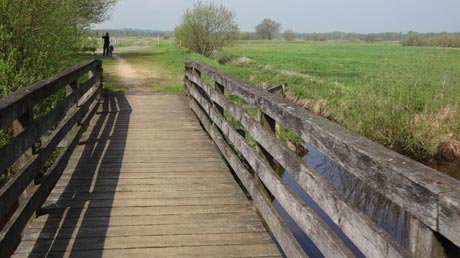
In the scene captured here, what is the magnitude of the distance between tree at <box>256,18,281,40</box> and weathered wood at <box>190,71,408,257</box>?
14115cm

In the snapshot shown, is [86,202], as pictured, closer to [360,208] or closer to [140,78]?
[360,208]

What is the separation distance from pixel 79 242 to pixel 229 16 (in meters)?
34.6

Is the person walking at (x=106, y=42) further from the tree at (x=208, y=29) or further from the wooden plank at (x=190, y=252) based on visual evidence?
the wooden plank at (x=190, y=252)

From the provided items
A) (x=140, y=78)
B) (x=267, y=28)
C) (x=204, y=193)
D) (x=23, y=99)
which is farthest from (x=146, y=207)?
(x=267, y=28)

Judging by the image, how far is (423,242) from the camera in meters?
1.57

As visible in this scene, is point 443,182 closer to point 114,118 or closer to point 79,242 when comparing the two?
point 79,242

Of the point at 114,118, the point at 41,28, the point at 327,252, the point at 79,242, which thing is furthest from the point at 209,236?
the point at 41,28

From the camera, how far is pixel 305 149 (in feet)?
40.1

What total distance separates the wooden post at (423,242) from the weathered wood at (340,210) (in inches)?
2.2

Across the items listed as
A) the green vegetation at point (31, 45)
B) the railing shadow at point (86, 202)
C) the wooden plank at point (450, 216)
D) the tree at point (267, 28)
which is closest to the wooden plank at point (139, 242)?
the railing shadow at point (86, 202)

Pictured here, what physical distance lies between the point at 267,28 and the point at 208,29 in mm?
107386

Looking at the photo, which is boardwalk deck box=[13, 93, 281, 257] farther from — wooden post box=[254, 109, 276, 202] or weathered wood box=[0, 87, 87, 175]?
weathered wood box=[0, 87, 87, 175]

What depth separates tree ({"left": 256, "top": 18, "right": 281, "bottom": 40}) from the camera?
139875 mm

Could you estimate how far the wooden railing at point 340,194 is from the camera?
1513mm
